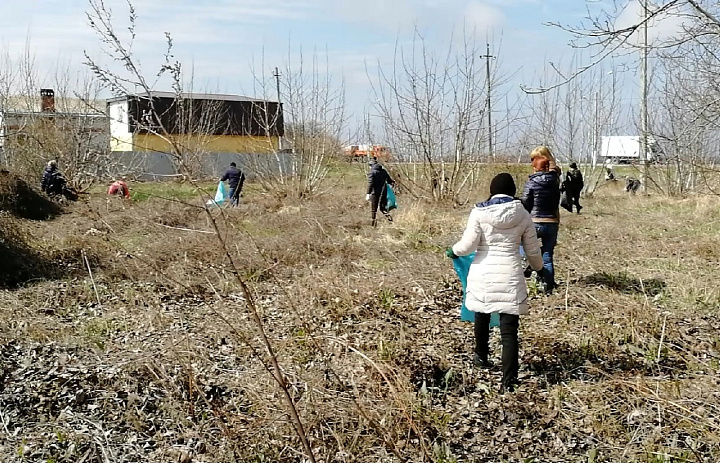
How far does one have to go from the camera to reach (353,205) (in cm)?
1877

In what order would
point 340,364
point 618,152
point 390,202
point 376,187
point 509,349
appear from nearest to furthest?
1. point 509,349
2. point 340,364
3. point 376,187
4. point 390,202
5. point 618,152

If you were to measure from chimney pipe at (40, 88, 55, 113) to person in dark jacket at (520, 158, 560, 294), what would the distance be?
19406mm

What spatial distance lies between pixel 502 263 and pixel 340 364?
52.4 inches

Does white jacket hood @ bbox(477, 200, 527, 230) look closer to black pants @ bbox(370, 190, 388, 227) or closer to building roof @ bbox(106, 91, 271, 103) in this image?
building roof @ bbox(106, 91, 271, 103)

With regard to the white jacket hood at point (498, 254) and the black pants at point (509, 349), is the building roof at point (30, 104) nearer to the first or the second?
the white jacket hood at point (498, 254)

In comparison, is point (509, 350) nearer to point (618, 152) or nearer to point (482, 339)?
point (482, 339)

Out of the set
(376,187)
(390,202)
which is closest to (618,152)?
(390,202)

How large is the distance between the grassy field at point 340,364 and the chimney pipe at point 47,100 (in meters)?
14.9

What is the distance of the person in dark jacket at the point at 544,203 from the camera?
6.98 metres

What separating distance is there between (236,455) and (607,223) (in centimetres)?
1265

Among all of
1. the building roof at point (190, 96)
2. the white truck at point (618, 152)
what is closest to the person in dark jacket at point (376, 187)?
the building roof at point (190, 96)

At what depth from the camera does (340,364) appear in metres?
4.93

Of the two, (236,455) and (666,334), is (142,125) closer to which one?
(236,455)

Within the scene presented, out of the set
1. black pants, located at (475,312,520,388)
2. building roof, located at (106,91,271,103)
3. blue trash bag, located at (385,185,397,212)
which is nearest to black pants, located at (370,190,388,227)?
blue trash bag, located at (385,185,397,212)
